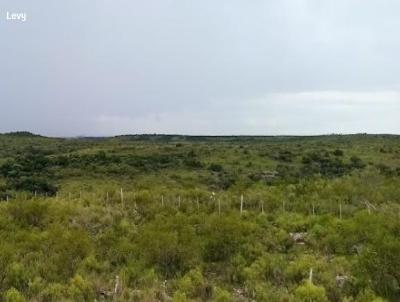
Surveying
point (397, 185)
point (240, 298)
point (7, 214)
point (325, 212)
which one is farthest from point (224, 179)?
point (240, 298)

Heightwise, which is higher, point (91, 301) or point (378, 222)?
point (378, 222)

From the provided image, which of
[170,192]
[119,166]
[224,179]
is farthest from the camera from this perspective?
[119,166]

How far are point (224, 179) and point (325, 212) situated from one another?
21.8 meters

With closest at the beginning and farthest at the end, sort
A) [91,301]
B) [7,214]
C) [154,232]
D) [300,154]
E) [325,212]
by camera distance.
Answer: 1. [91,301]
2. [154,232]
3. [7,214]
4. [325,212]
5. [300,154]

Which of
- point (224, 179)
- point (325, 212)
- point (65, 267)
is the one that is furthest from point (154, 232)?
point (224, 179)

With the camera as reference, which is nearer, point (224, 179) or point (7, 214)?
point (7, 214)

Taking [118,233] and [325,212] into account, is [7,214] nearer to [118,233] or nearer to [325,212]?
[118,233]

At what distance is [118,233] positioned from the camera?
2208 centimetres

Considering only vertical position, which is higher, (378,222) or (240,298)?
(378,222)

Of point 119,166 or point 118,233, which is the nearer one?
point 118,233

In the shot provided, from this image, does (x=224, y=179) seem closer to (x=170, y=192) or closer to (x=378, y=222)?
(x=170, y=192)

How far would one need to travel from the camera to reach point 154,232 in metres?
20.1

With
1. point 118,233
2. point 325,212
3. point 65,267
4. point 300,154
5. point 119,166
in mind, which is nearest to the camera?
point 65,267

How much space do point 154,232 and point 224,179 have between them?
93.0ft
